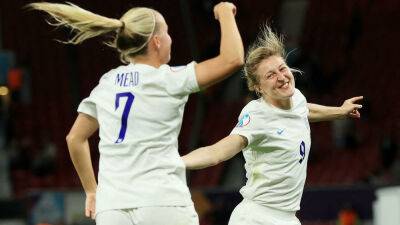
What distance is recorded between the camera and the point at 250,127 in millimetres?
5328

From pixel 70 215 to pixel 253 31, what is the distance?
640 cm

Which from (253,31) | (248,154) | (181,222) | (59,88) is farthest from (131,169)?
(59,88)

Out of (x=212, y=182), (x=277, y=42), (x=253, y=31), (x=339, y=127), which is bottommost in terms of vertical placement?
(x=212, y=182)

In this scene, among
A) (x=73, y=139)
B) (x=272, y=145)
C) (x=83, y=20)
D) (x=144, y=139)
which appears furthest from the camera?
(x=272, y=145)

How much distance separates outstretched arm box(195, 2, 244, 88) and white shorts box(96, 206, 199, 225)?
0.55 meters

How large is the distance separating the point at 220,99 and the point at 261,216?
14.0 metres

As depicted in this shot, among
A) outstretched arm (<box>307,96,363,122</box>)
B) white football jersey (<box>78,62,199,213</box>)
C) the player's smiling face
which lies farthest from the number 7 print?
outstretched arm (<box>307,96,363,122</box>)

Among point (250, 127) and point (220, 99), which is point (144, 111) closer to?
point (250, 127)

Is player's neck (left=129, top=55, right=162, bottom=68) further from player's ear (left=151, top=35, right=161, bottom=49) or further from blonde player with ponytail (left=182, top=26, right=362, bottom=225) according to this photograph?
blonde player with ponytail (left=182, top=26, right=362, bottom=225)

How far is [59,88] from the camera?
70.6 ft

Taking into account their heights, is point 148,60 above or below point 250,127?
above

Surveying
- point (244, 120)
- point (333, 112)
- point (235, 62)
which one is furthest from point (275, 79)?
point (235, 62)

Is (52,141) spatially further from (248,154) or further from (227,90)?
(248,154)

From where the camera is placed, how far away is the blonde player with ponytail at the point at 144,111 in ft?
13.8
